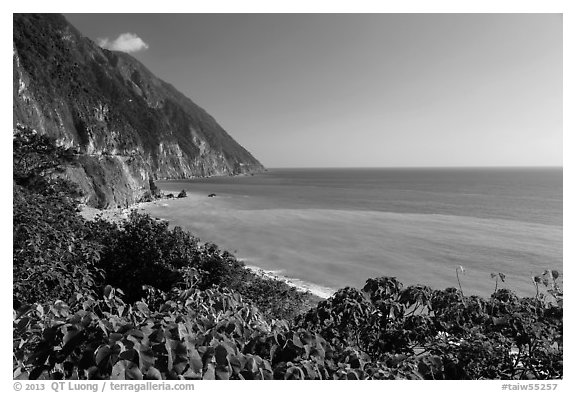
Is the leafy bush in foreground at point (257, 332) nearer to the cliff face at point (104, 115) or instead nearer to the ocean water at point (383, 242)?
the cliff face at point (104, 115)

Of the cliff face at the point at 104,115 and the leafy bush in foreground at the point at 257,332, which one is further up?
the cliff face at the point at 104,115

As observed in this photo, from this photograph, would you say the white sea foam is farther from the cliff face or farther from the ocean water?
the cliff face

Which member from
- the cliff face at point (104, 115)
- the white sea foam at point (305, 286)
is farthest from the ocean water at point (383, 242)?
the cliff face at point (104, 115)

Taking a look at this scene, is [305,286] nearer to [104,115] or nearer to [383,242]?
[383,242]

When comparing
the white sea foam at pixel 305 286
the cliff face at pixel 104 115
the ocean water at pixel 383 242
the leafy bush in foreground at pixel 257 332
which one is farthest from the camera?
the cliff face at pixel 104 115

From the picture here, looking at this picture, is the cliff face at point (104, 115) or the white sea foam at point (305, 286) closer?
the white sea foam at point (305, 286)

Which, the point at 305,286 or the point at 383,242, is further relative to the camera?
the point at 383,242

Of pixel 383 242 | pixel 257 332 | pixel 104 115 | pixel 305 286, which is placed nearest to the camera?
pixel 257 332

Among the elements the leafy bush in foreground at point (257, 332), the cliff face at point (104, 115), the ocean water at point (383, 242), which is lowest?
the ocean water at point (383, 242)

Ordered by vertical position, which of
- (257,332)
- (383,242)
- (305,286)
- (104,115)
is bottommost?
(383,242)

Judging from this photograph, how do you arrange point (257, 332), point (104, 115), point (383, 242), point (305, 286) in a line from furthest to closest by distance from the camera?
point (104, 115), point (383, 242), point (305, 286), point (257, 332)

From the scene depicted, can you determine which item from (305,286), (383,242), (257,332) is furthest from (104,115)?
(257,332)
